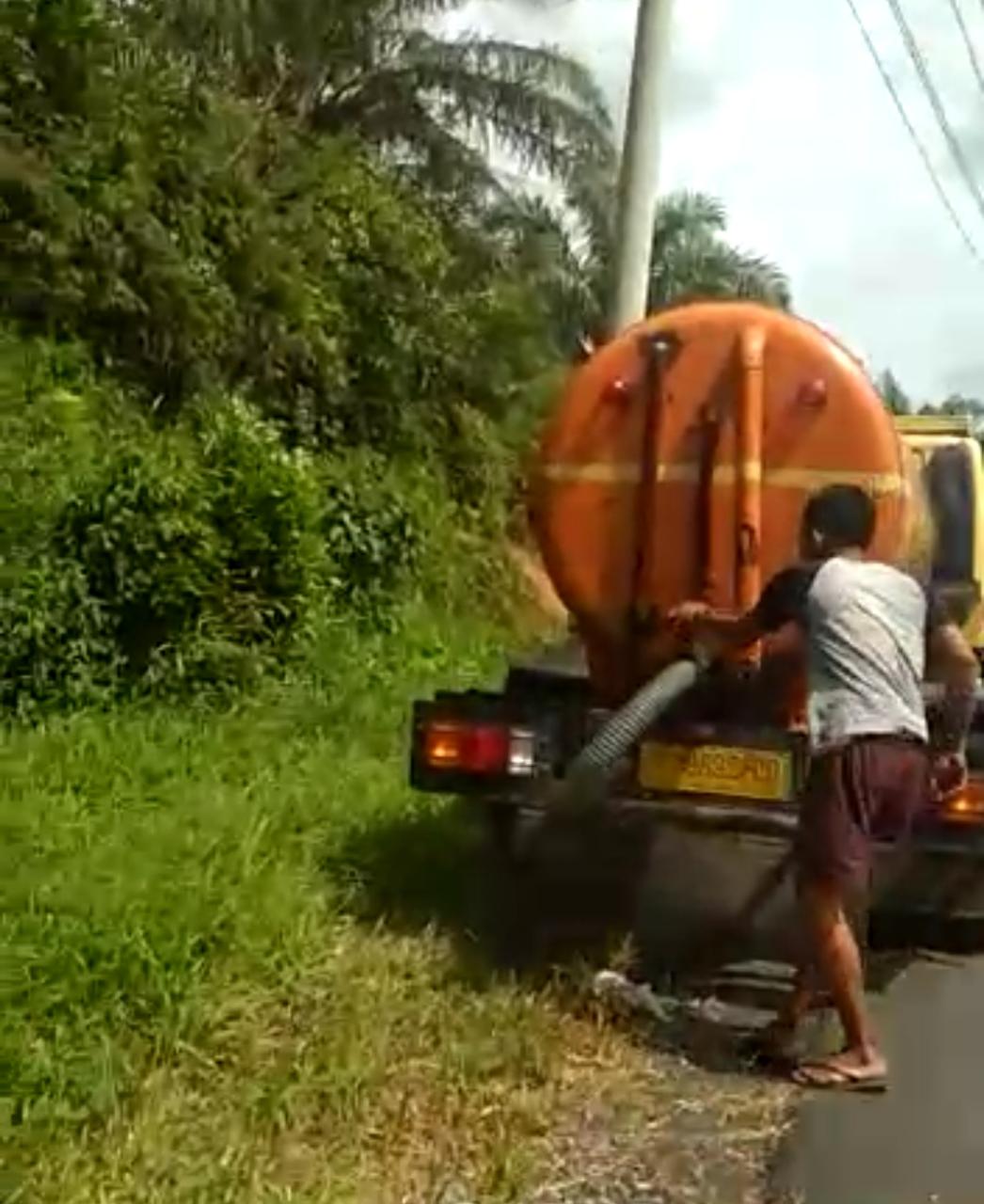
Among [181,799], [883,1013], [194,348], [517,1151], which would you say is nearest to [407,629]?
[194,348]

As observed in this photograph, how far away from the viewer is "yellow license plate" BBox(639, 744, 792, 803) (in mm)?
7930

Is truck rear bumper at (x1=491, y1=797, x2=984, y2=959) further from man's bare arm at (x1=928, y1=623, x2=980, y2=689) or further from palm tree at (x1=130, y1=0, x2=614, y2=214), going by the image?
palm tree at (x1=130, y1=0, x2=614, y2=214)

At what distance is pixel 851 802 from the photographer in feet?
22.7

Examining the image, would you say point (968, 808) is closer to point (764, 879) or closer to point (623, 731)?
point (623, 731)

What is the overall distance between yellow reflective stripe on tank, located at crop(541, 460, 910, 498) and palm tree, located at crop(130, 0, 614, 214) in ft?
43.6

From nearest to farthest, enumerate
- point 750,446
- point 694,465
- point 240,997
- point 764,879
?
1. point 240,997
2. point 750,446
3. point 694,465
4. point 764,879

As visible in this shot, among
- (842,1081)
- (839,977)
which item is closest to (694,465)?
(839,977)

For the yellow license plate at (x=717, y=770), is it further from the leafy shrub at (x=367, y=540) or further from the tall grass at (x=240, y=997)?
the leafy shrub at (x=367, y=540)

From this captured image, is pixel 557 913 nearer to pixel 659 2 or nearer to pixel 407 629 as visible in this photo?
pixel 407 629

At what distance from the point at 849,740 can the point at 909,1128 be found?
112 centimetres

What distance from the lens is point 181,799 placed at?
348 inches

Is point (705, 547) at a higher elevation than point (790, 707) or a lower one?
higher

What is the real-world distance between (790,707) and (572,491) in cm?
107

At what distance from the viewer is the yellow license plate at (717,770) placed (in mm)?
7930
